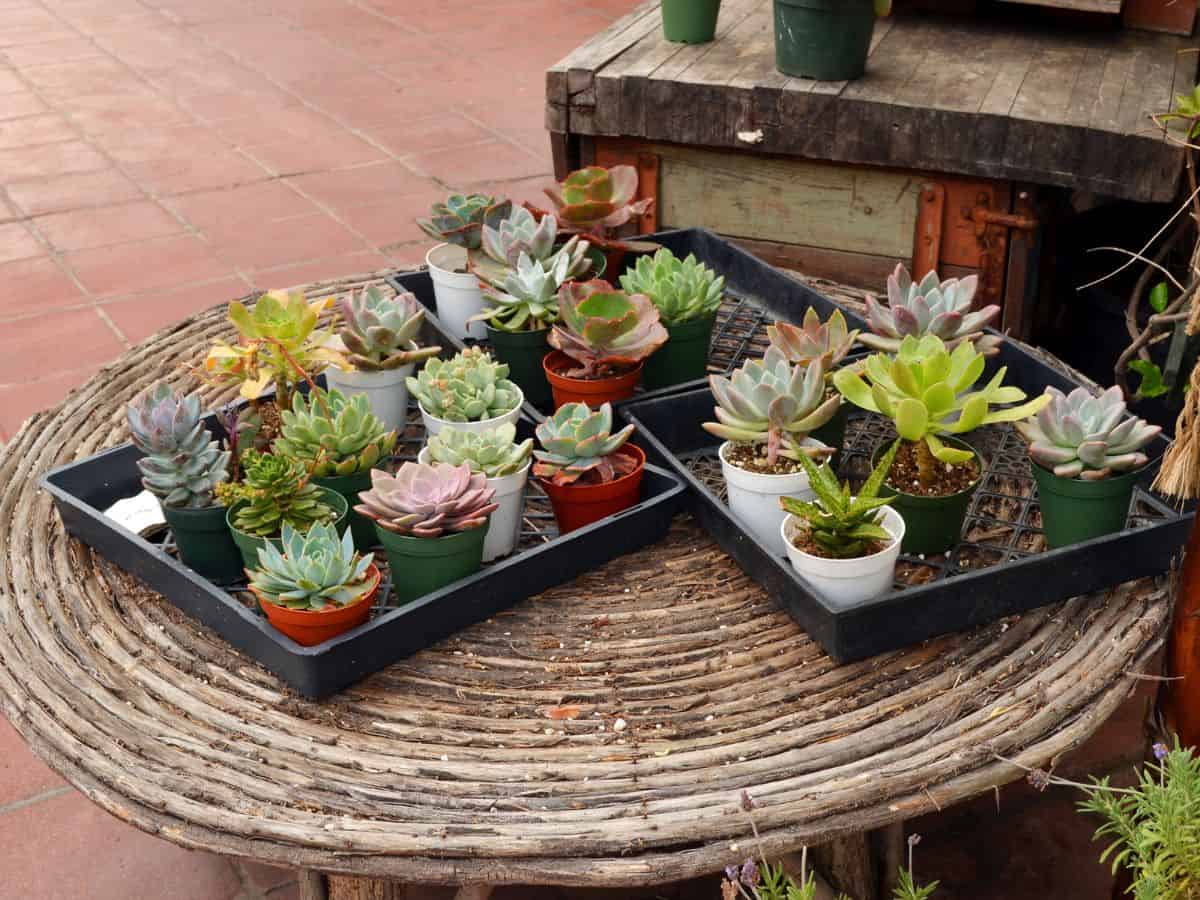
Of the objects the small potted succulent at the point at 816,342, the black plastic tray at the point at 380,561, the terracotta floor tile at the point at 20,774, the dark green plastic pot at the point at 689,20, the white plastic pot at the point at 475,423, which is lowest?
the terracotta floor tile at the point at 20,774

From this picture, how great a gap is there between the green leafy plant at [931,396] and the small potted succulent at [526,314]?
0.44 meters

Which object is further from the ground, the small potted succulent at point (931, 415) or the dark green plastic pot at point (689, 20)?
the dark green plastic pot at point (689, 20)

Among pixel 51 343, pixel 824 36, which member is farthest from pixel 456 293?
pixel 51 343

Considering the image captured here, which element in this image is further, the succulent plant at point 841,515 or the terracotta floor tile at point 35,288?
the terracotta floor tile at point 35,288

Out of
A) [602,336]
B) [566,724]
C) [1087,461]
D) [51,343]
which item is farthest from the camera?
[51,343]

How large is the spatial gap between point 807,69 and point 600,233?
67 centimetres

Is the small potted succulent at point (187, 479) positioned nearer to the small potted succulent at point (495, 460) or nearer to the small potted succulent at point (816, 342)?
the small potted succulent at point (495, 460)

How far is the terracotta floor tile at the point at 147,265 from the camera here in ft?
11.5

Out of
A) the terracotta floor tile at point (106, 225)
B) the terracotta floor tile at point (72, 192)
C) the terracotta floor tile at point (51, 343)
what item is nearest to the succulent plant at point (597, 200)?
the terracotta floor tile at point (51, 343)

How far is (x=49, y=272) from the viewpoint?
11.7 ft

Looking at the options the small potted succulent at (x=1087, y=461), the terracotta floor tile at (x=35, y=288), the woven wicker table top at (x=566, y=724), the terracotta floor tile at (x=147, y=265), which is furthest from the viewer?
the terracotta floor tile at (x=147, y=265)

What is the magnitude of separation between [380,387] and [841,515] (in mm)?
660

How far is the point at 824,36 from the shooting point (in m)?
2.37

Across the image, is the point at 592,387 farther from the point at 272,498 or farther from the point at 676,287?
the point at 272,498
